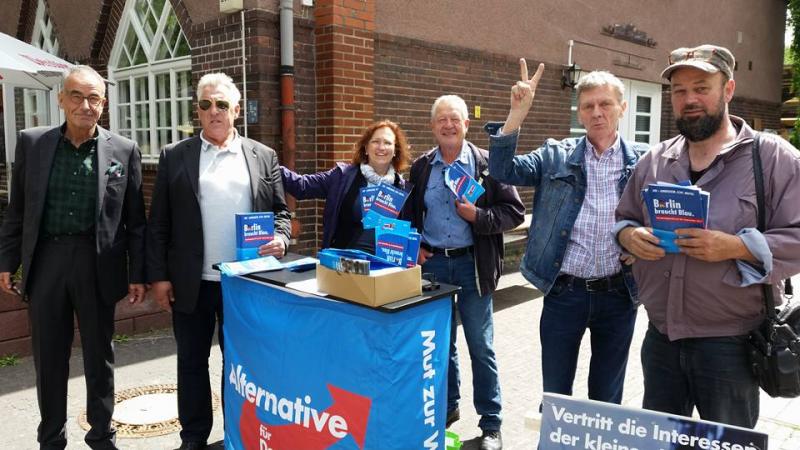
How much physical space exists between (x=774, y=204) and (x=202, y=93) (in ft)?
8.76

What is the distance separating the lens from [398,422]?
2.42 meters

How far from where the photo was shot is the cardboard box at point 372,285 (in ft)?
7.76

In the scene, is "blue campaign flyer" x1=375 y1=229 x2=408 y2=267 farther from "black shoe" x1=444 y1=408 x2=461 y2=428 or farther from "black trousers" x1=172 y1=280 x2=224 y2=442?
"black shoe" x1=444 y1=408 x2=461 y2=428

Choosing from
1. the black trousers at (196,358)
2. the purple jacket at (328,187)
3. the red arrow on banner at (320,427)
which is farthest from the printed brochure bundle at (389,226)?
the black trousers at (196,358)

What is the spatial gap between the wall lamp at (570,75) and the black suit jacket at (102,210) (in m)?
7.95

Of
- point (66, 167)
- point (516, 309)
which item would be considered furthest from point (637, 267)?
point (516, 309)

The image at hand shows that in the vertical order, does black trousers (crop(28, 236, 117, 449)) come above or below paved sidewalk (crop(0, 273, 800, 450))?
above

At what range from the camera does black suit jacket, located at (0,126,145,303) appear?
313 cm

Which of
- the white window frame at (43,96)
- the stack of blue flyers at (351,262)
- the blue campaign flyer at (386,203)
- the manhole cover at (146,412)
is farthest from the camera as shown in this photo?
the white window frame at (43,96)

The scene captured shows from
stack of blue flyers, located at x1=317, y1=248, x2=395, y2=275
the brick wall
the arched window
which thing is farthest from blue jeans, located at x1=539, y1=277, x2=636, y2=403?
the arched window

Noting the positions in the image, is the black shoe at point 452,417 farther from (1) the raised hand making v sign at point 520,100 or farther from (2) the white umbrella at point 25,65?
(2) the white umbrella at point 25,65

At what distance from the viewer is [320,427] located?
256 centimetres

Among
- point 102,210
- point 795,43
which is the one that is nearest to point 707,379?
point 102,210

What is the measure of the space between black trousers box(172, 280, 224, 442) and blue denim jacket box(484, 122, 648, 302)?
1672mm
